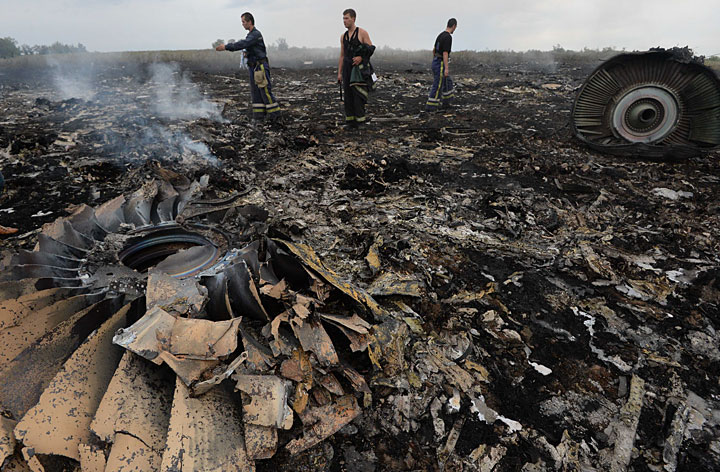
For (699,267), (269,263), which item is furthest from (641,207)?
(269,263)

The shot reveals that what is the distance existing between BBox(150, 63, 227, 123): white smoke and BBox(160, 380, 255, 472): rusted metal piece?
772 centimetres

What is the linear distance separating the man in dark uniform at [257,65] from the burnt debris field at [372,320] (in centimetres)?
279

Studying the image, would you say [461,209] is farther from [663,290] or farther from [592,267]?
[663,290]

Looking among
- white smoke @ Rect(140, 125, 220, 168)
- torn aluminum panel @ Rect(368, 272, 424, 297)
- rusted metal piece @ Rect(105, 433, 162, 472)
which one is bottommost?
rusted metal piece @ Rect(105, 433, 162, 472)

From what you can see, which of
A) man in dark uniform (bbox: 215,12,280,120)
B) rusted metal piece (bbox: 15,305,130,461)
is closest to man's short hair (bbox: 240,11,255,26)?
man in dark uniform (bbox: 215,12,280,120)

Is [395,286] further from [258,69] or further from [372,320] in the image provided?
[258,69]

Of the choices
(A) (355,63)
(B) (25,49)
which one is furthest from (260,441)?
(B) (25,49)

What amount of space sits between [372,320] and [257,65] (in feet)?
22.3

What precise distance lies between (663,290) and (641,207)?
185 cm

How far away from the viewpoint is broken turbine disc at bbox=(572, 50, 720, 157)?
5301mm

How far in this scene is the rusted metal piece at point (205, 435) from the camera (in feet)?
5.20

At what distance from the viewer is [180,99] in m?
10.7

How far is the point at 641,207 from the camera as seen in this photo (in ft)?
14.7

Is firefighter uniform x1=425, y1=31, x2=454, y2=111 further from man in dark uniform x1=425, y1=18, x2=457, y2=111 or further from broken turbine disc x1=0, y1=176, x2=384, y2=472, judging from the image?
broken turbine disc x1=0, y1=176, x2=384, y2=472
